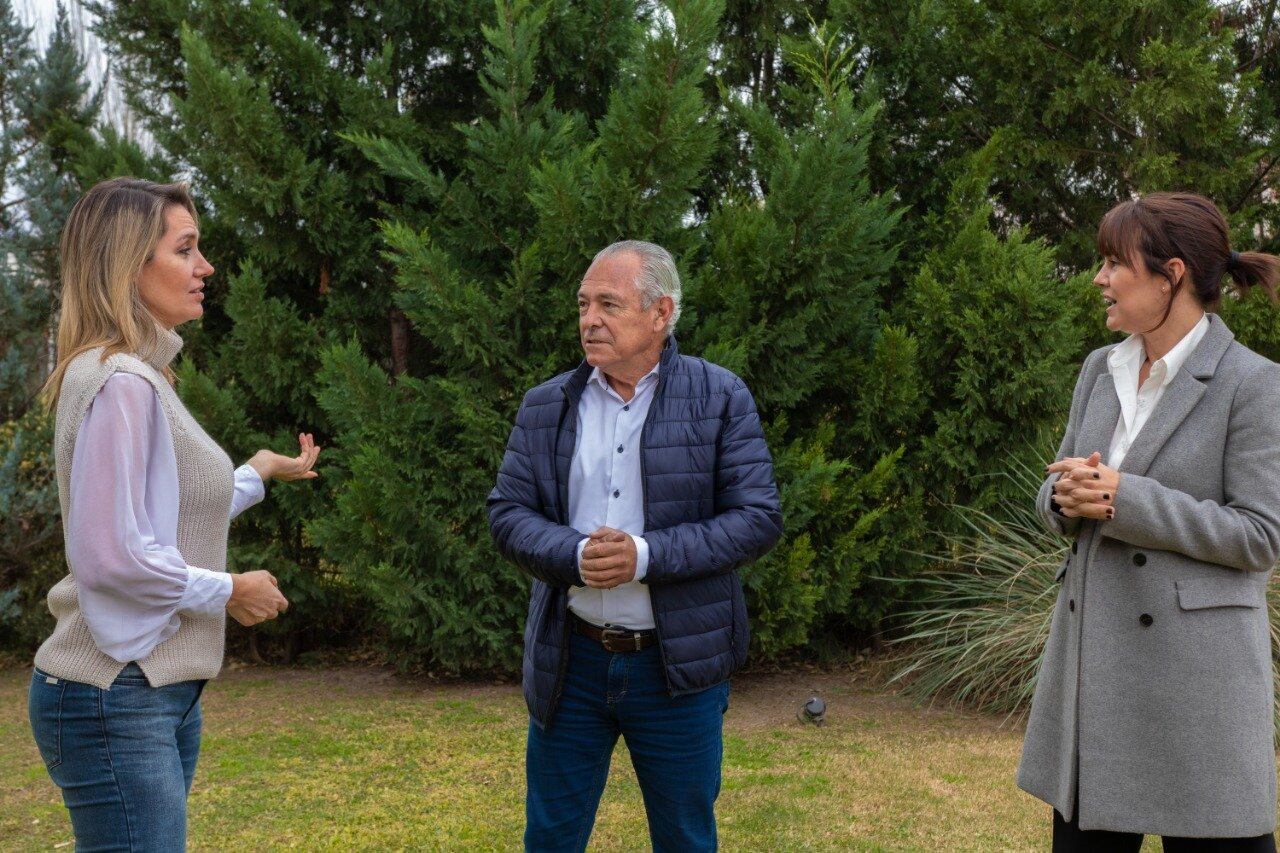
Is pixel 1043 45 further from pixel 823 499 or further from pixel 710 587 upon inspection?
pixel 710 587

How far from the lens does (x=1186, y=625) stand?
8.23ft

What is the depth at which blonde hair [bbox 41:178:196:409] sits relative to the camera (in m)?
2.23

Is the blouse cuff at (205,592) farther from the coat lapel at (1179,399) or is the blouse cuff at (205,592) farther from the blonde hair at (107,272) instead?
the coat lapel at (1179,399)

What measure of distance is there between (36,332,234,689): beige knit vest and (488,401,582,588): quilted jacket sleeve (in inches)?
28.1

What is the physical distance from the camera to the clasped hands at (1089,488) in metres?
2.52

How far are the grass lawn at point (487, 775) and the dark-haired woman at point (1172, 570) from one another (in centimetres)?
175

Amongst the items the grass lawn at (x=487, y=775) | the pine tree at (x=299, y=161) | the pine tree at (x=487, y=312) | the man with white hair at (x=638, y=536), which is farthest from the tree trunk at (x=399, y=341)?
the man with white hair at (x=638, y=536)

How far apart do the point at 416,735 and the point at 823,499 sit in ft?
7.84

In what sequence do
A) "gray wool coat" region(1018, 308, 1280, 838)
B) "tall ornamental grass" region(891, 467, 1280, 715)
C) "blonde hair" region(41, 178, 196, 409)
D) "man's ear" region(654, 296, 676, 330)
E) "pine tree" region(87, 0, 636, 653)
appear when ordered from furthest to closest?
1. "pine tree" region(87, 0, 636, 653)
2. "tall ornamental grass" region(891, 467, 1280, 715)
3. "man's ear" region(654, 296, 676, 330)
4. "gray wool coat" region(1018, 308, 1280, 838)
5. "blonde hair" region(41, 178, 196, 409)

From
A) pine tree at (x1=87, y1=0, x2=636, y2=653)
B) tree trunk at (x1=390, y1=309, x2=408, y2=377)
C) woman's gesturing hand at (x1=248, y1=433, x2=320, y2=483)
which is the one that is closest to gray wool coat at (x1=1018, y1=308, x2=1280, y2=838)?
woman's gesturing hand at (x1=248, y1=433, x2=320, y2=483)

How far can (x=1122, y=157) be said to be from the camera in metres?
7.13

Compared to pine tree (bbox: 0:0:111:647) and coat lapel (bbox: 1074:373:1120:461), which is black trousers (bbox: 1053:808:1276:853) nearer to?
coat lapel (bbox: 1074:373:1120:461)

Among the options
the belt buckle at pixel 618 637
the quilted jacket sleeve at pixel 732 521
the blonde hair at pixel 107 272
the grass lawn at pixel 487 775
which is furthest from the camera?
the grass lawn at pixel 487 775

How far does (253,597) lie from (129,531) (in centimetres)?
29
